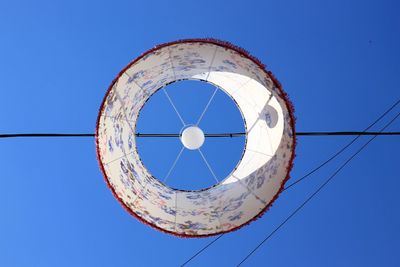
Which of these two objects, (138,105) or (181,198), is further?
(138,105)

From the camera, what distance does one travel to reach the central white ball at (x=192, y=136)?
2.95 m

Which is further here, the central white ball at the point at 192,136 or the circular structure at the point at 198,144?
the central white ball at the point at 192,136

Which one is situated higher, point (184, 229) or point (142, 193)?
point (142, 193)

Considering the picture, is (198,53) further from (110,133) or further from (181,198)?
(181,198)

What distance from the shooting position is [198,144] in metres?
2.97

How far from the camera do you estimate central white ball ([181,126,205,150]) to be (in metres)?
2.95

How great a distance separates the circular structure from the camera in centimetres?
236

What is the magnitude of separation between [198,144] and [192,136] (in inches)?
2.8

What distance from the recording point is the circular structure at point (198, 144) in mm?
2361

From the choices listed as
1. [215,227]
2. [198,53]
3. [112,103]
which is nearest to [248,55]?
[198,53]

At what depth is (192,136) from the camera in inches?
116

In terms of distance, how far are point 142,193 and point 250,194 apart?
2.13 ft

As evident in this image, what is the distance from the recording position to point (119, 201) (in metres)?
2.37

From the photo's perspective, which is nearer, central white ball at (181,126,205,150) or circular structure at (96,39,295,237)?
circular structure at (96,39,295,237)
